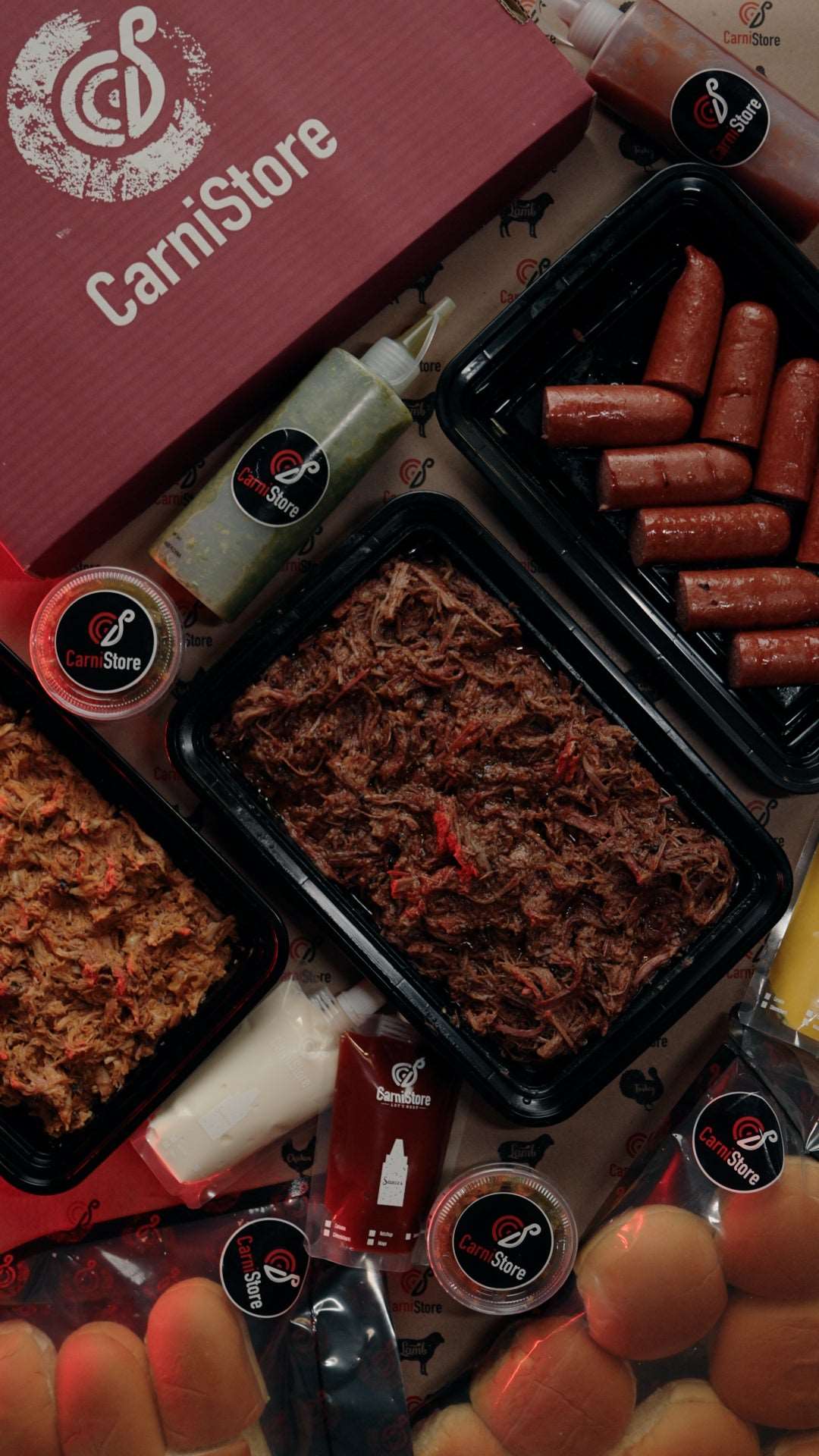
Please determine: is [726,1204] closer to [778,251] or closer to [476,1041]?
[476,1041]

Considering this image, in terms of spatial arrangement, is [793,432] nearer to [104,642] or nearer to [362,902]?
[362,902]

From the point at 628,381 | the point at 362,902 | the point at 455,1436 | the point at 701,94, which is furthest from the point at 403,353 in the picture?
the point at 455,1436

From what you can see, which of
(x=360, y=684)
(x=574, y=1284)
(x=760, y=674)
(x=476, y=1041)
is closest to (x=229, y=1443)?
(x=574, y=1284)

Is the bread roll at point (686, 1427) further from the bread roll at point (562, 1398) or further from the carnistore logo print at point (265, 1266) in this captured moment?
the carnistore logo print at point (265, 1266)

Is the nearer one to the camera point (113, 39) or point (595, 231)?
point (113, 39)

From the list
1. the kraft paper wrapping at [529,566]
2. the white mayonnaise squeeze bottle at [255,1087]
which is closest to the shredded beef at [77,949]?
the white mayonnaise squeeze bottle at [255,1087]

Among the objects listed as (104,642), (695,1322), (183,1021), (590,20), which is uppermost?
(590,20)

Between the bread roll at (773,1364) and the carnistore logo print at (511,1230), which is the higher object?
the carnistore logo print at (511,1230)
